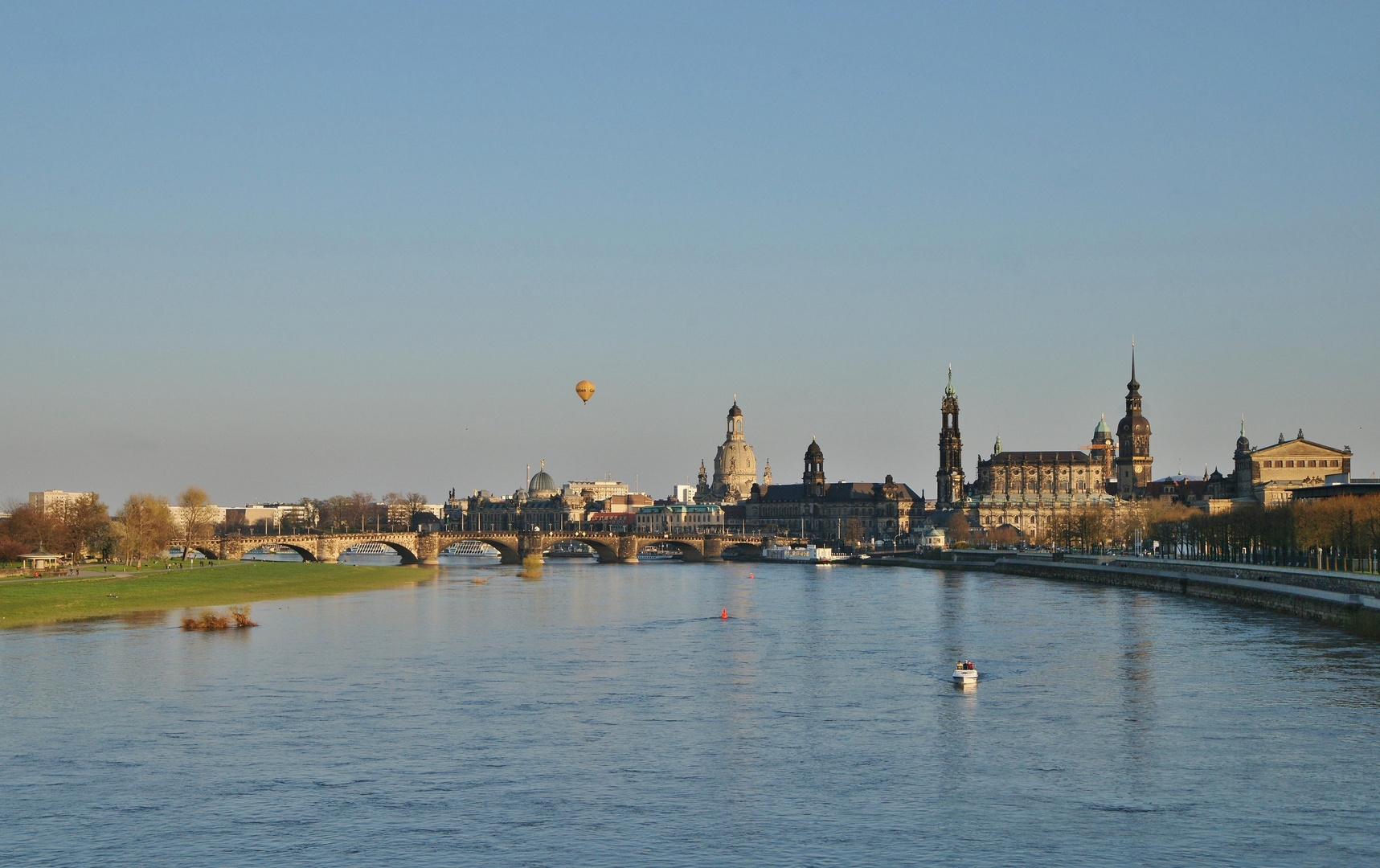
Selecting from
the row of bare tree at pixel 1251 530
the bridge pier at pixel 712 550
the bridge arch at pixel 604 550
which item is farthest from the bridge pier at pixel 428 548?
the row of bare tree at pixel 1251 530

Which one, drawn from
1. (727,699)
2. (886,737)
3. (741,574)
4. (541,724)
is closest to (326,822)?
(541,724)

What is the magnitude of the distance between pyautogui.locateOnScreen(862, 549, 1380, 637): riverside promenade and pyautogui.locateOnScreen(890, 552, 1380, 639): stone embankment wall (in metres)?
0.04

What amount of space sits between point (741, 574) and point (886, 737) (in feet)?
354

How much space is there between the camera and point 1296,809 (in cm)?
2661

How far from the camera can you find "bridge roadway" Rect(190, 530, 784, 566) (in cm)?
13400

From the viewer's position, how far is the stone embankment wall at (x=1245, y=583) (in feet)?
202

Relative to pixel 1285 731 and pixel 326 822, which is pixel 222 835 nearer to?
pixel 326 822

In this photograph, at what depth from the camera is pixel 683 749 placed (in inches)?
1278

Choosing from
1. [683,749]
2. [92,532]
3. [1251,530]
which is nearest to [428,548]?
[92,532]

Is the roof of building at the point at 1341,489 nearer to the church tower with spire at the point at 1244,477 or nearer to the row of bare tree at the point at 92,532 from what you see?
the church tower with spire at the point at 1244,477

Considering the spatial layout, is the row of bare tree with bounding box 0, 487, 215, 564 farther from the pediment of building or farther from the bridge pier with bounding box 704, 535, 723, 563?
the pediment of building

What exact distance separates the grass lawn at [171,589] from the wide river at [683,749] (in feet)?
28.2

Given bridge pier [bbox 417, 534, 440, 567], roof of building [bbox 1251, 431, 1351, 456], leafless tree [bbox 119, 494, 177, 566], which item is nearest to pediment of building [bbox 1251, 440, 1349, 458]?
roof of building [bbox 1251, 431, 1351, 456]

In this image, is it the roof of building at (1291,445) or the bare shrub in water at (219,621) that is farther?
the roof of building at (1291,445)
